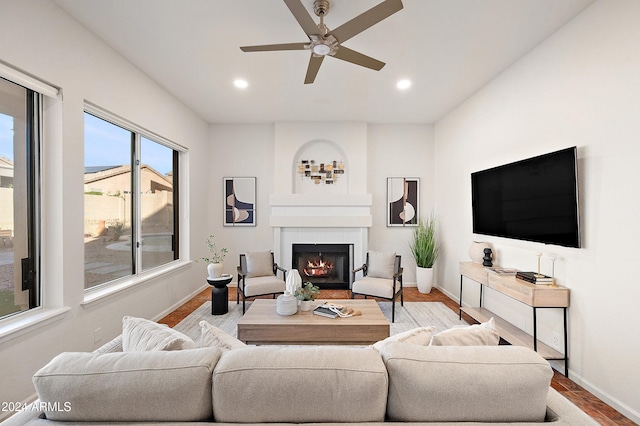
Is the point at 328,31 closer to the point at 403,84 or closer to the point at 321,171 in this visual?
the point at 403,84

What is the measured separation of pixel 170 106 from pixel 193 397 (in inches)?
154

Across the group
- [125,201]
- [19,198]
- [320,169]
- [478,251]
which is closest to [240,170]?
[320,169]

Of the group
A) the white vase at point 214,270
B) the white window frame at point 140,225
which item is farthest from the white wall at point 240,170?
the white vase at point 214,270

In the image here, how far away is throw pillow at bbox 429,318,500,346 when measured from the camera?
1.28 m

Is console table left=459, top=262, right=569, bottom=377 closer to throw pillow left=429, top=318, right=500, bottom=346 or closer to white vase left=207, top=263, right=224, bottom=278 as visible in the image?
throw pillow left=429, top=318, right=500, bottom=346

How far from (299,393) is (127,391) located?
1.88ft

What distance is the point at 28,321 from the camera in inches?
78.7

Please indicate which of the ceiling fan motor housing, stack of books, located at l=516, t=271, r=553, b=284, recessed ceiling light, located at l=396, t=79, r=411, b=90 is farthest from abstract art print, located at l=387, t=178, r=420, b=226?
the ceiling fan motor housing

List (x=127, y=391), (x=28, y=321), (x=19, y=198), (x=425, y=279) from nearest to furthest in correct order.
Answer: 1. (x=127, y=391)
2. (x=28, y=321)
3. (x=19, y=198)
4. (x=425, y=279)

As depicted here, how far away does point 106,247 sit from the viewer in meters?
2.96

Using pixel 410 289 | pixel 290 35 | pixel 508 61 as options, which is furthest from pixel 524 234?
pixel 290 35

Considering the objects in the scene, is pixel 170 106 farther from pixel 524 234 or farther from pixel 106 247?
pixel 524 234

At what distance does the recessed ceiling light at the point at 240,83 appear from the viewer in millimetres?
3485

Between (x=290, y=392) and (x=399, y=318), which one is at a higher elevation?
(x=290, y=392)
